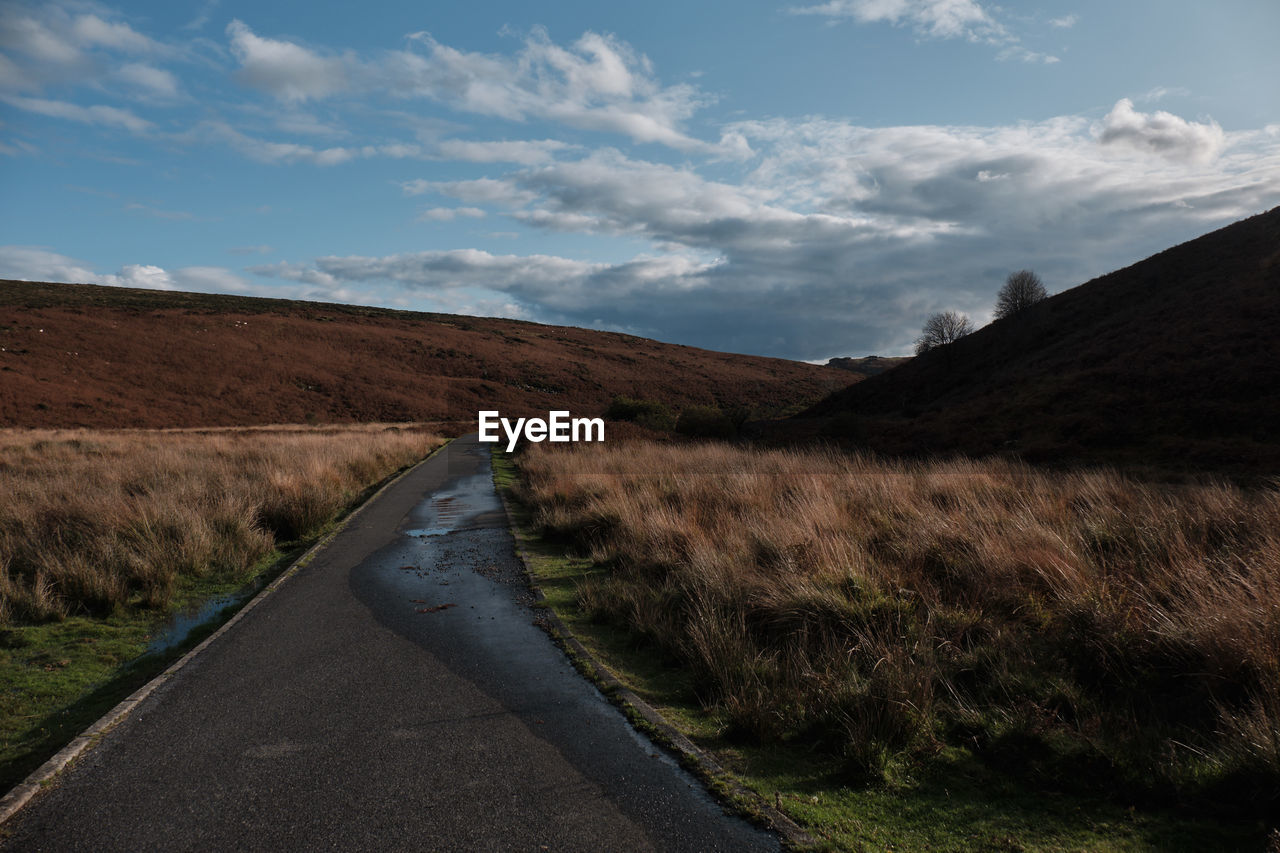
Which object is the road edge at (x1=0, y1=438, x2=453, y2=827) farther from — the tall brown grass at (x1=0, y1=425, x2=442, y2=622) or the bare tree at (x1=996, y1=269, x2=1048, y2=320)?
the bare tree at (x1=996, y1=269, x2=1048, y2=320)

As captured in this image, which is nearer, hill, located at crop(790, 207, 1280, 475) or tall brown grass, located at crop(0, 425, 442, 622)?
tall brown grass, located at crop(0, 425, 442, 622)

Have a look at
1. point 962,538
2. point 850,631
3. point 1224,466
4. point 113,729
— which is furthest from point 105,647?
point 1224,466

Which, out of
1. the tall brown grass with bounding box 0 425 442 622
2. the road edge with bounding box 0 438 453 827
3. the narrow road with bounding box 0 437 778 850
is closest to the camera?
the narrow road with bounding box 0 437 778 850

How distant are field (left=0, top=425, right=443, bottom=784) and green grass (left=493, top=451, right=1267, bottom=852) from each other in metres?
4.47

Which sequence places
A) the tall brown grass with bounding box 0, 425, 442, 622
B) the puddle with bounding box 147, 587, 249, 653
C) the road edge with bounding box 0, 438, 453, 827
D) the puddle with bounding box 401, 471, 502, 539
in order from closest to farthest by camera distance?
the road edge with bounding box 0, 438, 453, 827, the puddle with bounding box 147, 587, 249, 653, the tall brown grass with bounding box 0, 425, 442, 622, the puddle with bounding box 401, 471, 502, 539

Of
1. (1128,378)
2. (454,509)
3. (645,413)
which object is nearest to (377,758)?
(454,509)

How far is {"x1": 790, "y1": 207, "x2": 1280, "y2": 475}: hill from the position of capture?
19219 mm

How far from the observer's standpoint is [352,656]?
6211 mm

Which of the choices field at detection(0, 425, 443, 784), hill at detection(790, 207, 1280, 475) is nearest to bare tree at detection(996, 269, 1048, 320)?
hill at detection(790, 207, 1280, 475)

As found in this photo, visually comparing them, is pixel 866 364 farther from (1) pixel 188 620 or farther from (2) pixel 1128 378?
(1) pixel 188 620

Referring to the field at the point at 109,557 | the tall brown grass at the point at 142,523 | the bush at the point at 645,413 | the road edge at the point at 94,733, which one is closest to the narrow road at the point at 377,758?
the road edge at the point at 94,733

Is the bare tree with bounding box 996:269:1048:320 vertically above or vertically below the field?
above

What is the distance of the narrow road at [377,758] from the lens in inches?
137

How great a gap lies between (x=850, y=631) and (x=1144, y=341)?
96.5ft
